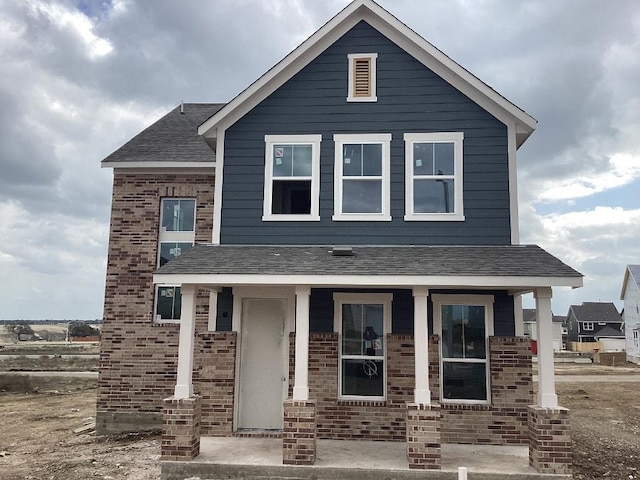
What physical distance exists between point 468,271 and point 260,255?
3.59 metres

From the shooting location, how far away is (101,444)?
1124cm

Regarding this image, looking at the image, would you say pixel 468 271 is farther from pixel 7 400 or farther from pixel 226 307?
pixel 7 400

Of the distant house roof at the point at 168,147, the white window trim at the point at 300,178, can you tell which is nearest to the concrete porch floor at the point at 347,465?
the white window trim at the point at 300,178

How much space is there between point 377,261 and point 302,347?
6.34ft

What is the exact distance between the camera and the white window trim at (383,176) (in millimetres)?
10273

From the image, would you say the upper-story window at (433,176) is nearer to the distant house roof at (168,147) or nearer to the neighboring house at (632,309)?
the distant house roof at (168,147)

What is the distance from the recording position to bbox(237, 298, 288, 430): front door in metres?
10.2

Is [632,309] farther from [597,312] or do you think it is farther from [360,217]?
[360,217]

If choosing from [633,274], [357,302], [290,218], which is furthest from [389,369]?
[633,274]

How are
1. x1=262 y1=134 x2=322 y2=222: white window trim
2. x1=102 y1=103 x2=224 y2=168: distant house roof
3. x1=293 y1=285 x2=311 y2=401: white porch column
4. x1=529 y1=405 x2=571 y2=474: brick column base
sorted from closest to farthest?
x1=529 y1=405 x2=571 y2=474: brick column base
x1=293 y1=285 x2=311 y2=401: white porch column
x1=262 y1=134 x2=322 y2=222: white window trim
x1=102 y1=103 x2=224 y2=168: distant house roof

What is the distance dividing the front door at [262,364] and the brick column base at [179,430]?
6.26 ft

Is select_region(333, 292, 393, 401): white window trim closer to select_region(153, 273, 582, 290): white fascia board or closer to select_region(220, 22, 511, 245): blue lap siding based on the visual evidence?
select_region(220, 22, 511, 245): blue lap siding

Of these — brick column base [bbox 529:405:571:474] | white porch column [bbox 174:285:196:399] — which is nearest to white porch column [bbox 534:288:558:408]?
brick column base [bbox 529:405:571:474]

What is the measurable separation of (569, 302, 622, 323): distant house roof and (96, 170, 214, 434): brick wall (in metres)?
76.0
